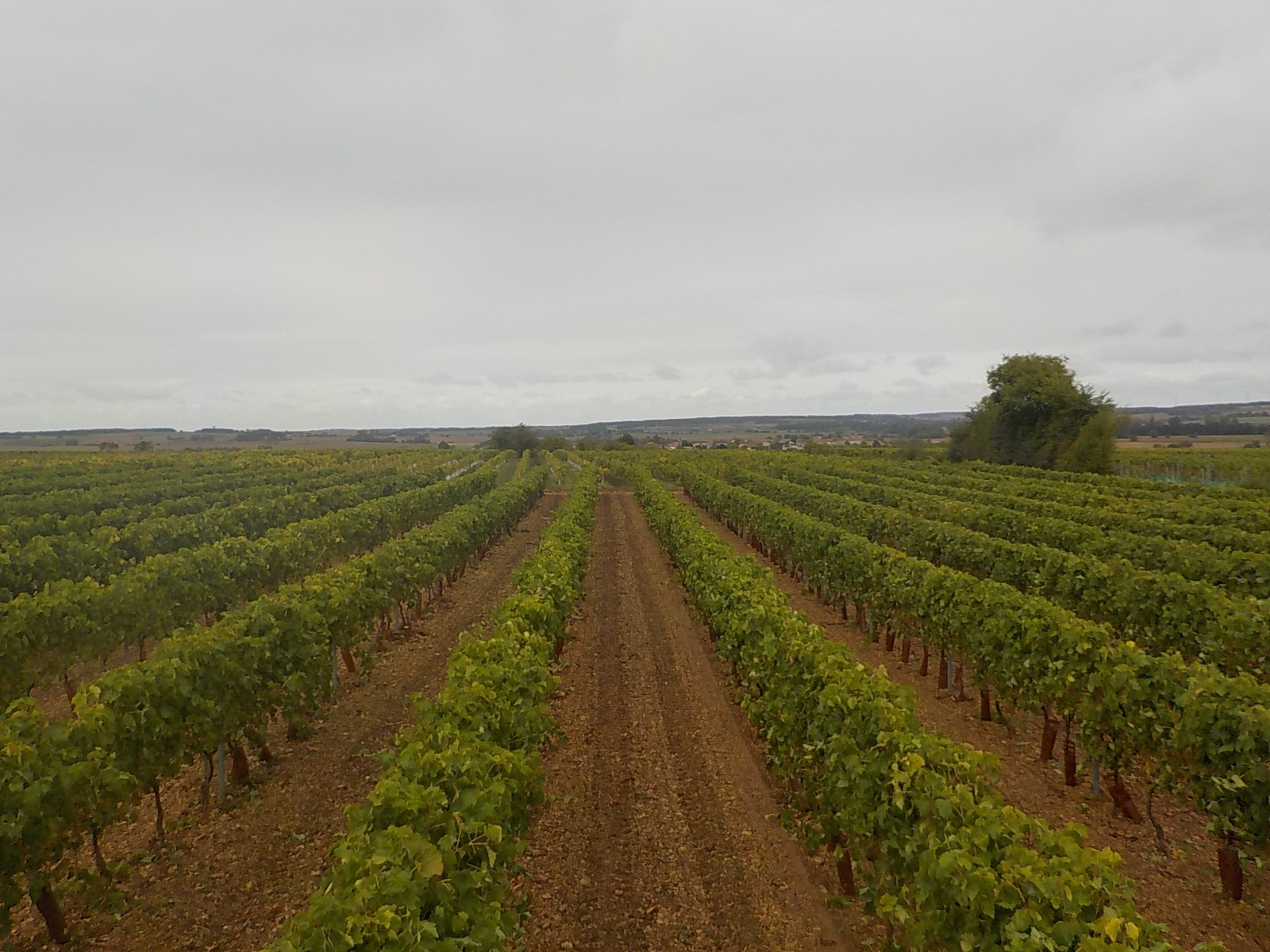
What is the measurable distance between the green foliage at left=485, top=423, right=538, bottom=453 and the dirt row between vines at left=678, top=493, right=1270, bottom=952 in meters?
103

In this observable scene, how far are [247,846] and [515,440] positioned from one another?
10683 centimetres

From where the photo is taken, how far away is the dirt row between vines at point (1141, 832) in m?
6.50

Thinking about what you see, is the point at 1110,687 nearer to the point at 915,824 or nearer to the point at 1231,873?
the point at 1231,873

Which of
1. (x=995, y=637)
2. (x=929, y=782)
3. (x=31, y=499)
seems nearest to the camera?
(x=929, y=782)

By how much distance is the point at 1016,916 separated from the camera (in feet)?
13.6

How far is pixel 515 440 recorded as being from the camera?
113 metres

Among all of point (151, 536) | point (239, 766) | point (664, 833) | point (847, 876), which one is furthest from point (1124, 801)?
point (151, 536)

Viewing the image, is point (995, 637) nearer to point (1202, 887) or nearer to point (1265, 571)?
point (1202, 887)

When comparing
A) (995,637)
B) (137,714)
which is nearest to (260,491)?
(137,714)

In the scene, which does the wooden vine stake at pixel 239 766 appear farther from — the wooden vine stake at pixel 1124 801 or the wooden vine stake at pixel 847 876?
the wooden vine stake at pixel 1124 801

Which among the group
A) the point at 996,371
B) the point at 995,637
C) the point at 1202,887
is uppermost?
the point at 996,371

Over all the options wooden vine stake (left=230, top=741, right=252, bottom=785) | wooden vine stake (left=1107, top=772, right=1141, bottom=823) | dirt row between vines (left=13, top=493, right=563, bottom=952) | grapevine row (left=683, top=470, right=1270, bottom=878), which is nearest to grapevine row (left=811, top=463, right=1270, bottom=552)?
grapevine row (left=683, top=470, right=1270, bottom=878)

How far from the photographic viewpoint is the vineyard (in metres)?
5.03

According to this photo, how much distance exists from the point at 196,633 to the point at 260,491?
27.1 meters
